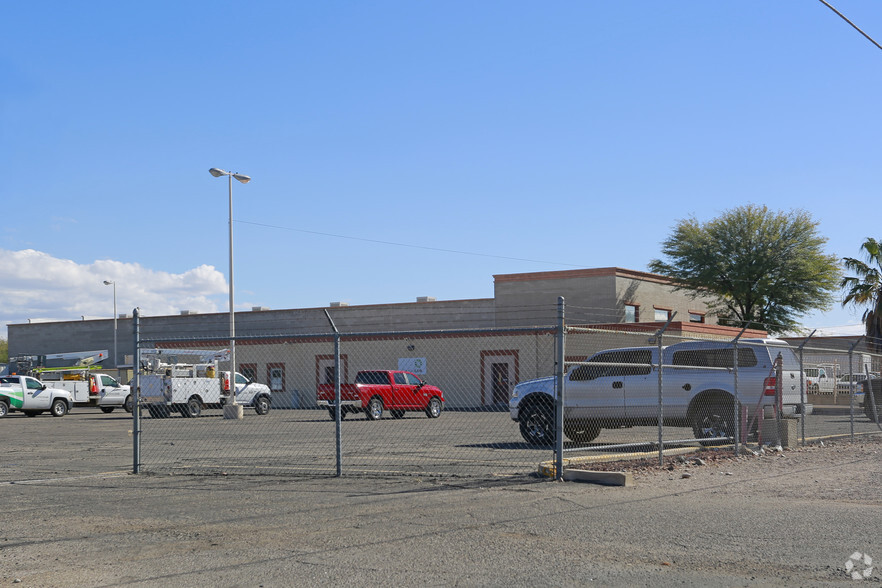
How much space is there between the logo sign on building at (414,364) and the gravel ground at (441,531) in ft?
111

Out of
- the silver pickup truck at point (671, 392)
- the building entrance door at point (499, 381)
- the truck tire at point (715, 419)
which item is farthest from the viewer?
the building entrance door at point (499, 381)

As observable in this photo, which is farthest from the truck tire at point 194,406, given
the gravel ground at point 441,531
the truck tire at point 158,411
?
the gravel ground at point 441,531

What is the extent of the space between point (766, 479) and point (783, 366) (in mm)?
5777

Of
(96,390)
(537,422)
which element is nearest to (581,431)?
(537,422)

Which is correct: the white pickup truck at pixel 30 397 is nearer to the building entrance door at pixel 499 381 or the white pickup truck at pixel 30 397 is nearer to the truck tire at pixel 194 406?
the truck tire at pixel 194 406

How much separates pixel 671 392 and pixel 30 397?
28792 millimetres

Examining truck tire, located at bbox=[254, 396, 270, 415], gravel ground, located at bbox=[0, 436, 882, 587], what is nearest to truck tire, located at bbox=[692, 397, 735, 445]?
gravel ground, located at bbox=[0, 436, 882, 587]

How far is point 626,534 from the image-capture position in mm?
8352

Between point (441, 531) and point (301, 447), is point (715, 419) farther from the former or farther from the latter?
Answer: point (441, 531)

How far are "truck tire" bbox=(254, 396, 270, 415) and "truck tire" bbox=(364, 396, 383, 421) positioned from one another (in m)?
8.01

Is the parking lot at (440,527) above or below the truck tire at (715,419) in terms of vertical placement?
below

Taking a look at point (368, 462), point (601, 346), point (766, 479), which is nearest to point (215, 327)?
point (601, 346)

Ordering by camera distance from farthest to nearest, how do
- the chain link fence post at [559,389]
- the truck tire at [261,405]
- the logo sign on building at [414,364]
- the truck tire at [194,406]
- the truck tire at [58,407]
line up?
the logo sign on building at [414,364] < the truck tire at [58,407] < the truck tire at [261,405] < the truck tire at [194,406] < the chain link fence post at [559,389]

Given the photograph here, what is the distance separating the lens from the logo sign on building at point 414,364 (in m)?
46.8
